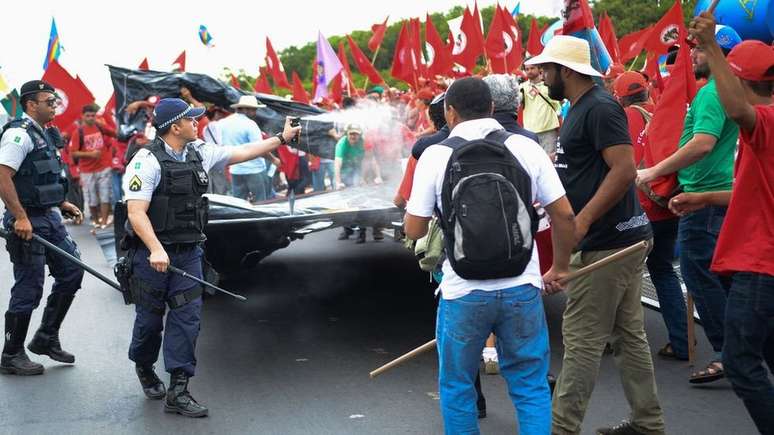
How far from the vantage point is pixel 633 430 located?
4.66 meters

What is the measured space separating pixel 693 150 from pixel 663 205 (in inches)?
32.3

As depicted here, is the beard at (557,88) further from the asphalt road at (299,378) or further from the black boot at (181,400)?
the black boot at (181,400)

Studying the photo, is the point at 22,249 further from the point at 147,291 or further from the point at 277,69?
the point at 277,69

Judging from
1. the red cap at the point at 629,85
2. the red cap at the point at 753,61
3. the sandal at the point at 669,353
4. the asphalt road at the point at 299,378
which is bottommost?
the asphalt road at the point at 299,378

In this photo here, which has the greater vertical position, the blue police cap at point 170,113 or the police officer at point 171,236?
the blue police cap at point 170,113

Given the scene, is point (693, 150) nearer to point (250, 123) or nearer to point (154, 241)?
point (154, 241)

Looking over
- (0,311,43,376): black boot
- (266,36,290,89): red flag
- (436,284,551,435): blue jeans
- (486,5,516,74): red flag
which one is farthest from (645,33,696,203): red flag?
(266,36,290,89): red flag

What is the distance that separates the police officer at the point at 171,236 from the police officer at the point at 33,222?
1131 millimetres

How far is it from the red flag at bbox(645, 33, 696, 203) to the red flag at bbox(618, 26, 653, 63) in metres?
7.02

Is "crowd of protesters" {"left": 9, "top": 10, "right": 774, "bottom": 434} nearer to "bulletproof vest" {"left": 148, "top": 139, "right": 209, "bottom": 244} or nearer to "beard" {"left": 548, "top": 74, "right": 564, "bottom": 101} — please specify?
"beard" {"left": 548, "top": 74, "right": 564, "bottom": 101}

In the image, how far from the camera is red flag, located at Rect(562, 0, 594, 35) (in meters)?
6.66

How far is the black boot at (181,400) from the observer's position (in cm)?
539

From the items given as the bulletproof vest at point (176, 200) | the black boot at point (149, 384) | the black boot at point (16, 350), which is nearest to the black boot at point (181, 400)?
the black boot at point (149, 384)

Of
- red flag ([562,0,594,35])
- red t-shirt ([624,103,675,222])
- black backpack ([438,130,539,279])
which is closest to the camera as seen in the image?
black backpack ([438,130,539,279])
